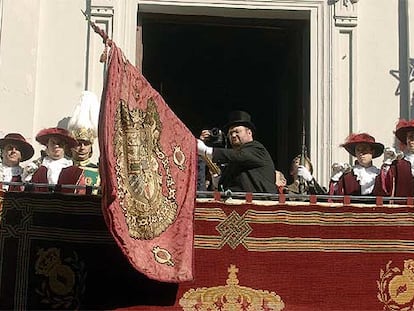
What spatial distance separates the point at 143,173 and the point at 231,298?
1.26 m

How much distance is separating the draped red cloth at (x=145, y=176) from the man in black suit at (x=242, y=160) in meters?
0.27

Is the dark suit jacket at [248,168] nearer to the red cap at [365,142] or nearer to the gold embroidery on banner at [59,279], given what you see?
the red cap at [365,142]

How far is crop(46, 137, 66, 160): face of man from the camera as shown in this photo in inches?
380

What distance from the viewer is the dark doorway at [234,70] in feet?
40.8

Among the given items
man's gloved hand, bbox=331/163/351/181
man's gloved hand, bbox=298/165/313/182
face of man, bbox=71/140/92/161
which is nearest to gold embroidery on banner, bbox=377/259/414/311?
man's gloved hand, bbox=298/165/313/182

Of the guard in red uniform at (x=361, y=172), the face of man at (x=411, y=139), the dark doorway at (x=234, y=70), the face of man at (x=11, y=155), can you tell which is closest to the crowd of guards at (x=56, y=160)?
the face of man at (x=11, y=155)

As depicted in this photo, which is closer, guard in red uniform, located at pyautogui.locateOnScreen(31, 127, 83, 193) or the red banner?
the red banner

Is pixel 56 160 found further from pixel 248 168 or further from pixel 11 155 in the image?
pixel 248 168

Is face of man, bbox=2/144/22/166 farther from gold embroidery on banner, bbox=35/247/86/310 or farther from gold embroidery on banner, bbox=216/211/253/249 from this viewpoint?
gold embroidery on banner, bbox=216/211/253/249

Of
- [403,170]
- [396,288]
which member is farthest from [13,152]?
[396,288]

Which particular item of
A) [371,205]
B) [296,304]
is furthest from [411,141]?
[296,304]

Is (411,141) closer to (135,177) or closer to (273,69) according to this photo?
(135,177)

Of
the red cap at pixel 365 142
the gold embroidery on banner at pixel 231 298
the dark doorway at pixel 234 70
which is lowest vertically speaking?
the gold embroidery on banner at pixel 231 298

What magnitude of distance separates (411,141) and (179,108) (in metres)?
8.45
